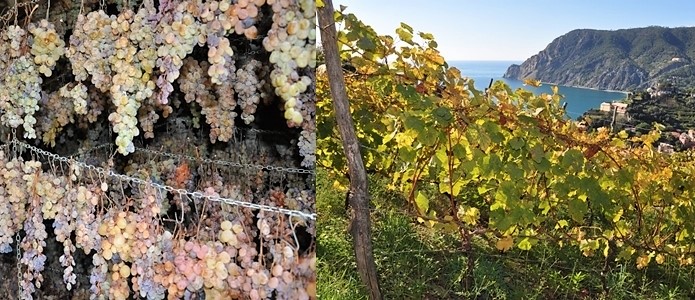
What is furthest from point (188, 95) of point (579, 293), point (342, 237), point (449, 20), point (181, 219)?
point (579, 293)

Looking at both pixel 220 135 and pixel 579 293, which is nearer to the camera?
pixel 220 135

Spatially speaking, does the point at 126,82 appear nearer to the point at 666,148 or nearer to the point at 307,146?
the point at 307,146

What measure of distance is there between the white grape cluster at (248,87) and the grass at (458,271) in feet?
2.74

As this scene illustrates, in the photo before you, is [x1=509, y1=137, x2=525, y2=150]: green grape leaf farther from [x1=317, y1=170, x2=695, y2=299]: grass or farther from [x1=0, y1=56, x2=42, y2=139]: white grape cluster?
[x1=0, y1=56, x2=42, y2=139]: white grape cluster

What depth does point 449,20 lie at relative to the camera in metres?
1.97

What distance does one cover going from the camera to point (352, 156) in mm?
1481

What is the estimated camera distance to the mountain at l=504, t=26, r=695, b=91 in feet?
6.97

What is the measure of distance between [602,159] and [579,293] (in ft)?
1.53

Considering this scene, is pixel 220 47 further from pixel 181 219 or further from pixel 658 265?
pixel 658 265

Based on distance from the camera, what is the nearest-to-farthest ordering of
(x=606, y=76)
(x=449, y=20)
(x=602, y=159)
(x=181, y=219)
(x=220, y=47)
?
(x=220, y=47)
(x=181, y=219)
(x=602, y=159)
(x=449, y=20)
(x=606, y=76)

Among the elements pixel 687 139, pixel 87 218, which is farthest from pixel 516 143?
pixel 687 139

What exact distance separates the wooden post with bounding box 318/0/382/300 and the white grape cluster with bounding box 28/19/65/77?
1.56 ft

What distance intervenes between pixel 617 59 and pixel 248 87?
1.50m

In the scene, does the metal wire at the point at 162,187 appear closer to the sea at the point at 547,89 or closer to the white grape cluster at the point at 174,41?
the white grape cluster at the point at 174,41
